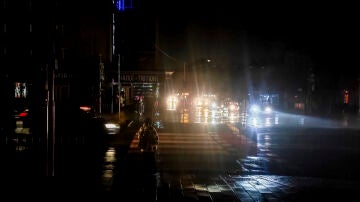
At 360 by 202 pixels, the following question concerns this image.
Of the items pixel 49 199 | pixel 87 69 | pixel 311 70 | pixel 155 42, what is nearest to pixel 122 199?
pixel 49 199

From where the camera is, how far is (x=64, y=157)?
16109 millimetres

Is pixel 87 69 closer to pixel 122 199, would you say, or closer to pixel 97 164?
pixel 97 164

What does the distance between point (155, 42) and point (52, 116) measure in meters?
92.4

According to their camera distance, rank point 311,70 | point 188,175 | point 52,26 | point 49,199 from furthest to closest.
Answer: point 311,70
point 188,175
point 52,26
point 49,199

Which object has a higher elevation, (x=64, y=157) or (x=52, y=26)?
(x=52, y=26)

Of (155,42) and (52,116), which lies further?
(155,42)

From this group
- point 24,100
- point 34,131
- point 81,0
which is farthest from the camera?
point 81,0

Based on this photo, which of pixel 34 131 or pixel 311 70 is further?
pixel 311 70

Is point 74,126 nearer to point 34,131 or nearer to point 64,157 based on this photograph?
point 34,131

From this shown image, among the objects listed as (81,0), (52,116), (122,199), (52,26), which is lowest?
(122,199)

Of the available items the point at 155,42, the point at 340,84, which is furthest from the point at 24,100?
the point at 155,42

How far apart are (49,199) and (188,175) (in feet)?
14.6

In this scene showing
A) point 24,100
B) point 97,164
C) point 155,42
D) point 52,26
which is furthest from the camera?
point 155,42

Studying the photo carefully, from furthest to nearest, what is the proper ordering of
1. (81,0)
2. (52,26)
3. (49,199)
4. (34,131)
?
(81,0), (34,131), (52,26), (49,199)
